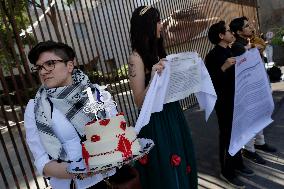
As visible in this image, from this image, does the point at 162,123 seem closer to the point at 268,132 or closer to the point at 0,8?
the point at 0,8

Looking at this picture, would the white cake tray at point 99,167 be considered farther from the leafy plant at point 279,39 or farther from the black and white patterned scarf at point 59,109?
the leafy plant at point 279,39

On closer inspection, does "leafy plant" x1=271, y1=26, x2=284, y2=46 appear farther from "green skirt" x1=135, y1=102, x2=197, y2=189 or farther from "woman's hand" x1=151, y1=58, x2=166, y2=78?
"woman's hand" x1=151, y1=58, x2=166, y2=78

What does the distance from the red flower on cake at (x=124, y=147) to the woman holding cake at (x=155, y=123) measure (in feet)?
2.65

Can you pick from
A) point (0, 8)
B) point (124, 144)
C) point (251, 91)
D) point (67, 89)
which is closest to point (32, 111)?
point (67, 89)

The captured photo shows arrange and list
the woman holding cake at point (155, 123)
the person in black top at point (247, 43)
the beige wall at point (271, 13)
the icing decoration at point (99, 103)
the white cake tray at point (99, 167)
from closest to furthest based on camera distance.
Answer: the white cake tray at point (99, 167) → the icing decoration at point (99, 103) → the woman holding cake at point (155, 123) → the person in black top at point (247, 43) → the beige wall at point (271, 13)

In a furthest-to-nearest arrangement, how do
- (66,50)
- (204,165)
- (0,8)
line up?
(204,165) → (0,8) → (66,50)

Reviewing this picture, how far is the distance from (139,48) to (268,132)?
3403 millimetres

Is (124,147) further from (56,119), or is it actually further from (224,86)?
(224,86)

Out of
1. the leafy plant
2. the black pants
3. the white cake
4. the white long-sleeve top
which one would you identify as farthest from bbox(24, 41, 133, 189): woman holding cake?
the leafy plant

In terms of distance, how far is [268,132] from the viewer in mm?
5246

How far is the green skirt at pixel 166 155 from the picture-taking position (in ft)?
8.64

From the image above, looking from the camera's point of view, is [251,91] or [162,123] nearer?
[162,123]

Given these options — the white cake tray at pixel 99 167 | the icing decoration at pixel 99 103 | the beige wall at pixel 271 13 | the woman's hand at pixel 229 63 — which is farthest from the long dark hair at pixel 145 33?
the beige wall at pixel 271 13

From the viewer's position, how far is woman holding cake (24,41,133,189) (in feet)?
6.07
